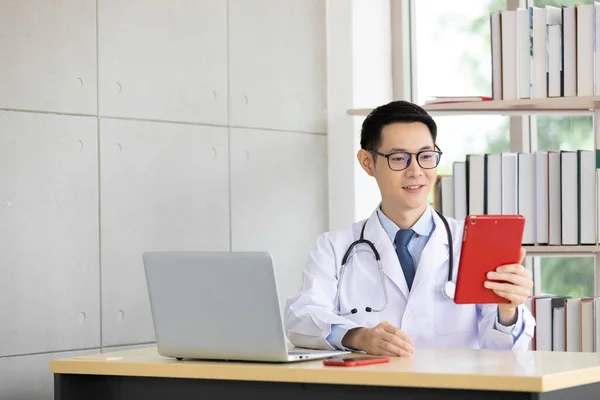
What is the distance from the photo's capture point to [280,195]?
164 inches

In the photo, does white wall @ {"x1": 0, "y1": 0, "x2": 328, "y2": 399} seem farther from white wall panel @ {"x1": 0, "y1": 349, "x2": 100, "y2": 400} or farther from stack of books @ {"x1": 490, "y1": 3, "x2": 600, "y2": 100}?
stack of books @ {"x1": 490, "y1": 3, "x2": 600, "y2": 100}

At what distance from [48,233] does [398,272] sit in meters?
1.28

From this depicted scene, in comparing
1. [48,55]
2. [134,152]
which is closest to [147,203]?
[134,152]

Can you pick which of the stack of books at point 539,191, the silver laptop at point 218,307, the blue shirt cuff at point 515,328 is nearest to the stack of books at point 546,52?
the stack of books at point 539,191

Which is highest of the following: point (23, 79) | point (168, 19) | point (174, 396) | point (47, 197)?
point (168, 19)

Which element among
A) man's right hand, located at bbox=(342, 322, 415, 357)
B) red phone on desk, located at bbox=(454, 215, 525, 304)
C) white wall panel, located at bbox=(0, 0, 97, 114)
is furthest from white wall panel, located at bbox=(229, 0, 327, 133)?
red phone on desk, located at bbox=(454, 215, 525, 304)

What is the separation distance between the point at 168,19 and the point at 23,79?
0.67 meters

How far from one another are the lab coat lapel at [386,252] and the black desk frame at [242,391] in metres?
0.70

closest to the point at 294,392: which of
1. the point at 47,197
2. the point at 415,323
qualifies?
the point at 415,323

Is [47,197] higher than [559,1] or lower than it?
lower

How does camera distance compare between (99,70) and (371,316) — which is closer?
(371,316)

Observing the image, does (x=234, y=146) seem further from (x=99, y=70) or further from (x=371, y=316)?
(x=371, y=316)

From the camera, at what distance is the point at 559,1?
13.4ft

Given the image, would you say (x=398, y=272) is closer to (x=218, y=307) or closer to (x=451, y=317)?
(x=451, y=317)
